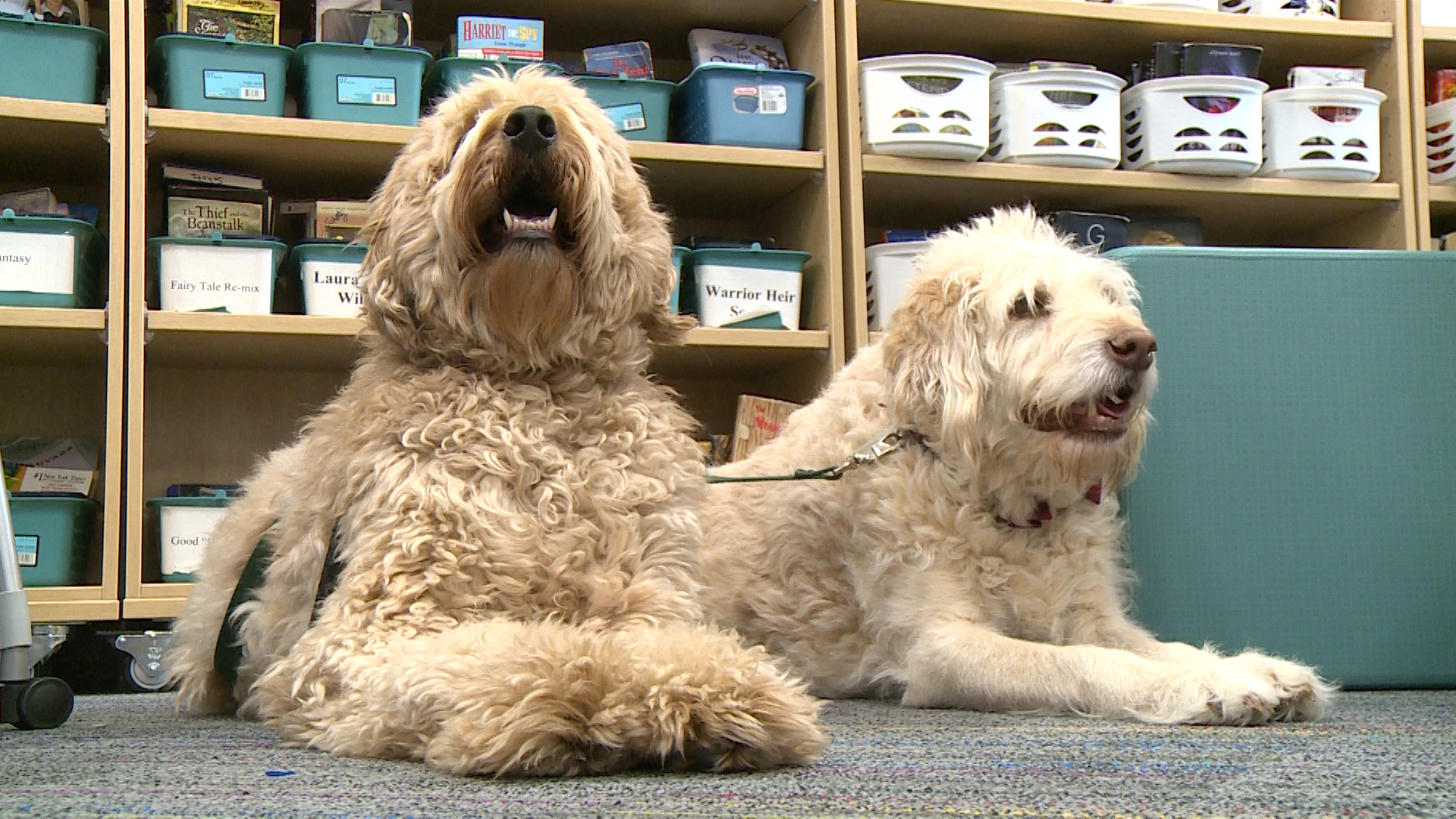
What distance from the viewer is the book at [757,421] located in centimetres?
335

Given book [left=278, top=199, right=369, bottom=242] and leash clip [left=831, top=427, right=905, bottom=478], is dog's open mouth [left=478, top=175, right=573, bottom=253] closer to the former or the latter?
leash clip [left=831, top=427, right=905, bottom=478]

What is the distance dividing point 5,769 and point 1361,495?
2.04m

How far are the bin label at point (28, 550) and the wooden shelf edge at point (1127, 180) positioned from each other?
7.36ft

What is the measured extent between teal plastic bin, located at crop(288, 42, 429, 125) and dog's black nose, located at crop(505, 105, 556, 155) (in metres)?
1.75

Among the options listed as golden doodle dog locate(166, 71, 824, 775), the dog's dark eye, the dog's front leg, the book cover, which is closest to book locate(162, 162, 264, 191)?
the book cover

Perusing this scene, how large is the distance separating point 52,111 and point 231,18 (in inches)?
18.8

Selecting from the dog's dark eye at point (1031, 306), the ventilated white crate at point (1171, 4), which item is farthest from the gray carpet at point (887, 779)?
the ventilated white crate at point (1171, 4)

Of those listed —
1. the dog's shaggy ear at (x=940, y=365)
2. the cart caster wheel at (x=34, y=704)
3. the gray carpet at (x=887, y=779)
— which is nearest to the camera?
the gray carpet at (x=887, y=779)

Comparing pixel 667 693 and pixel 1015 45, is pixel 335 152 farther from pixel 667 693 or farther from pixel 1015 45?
pixel 667 693

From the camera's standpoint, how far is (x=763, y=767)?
1.18m

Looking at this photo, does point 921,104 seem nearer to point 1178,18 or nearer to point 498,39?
point 1178,18

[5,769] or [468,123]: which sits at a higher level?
[468,123]

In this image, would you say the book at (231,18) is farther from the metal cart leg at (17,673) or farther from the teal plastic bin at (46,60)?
the metal cart leg at (17,673)

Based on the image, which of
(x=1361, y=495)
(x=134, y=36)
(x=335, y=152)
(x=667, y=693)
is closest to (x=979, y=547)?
(x=1361, y=495)
